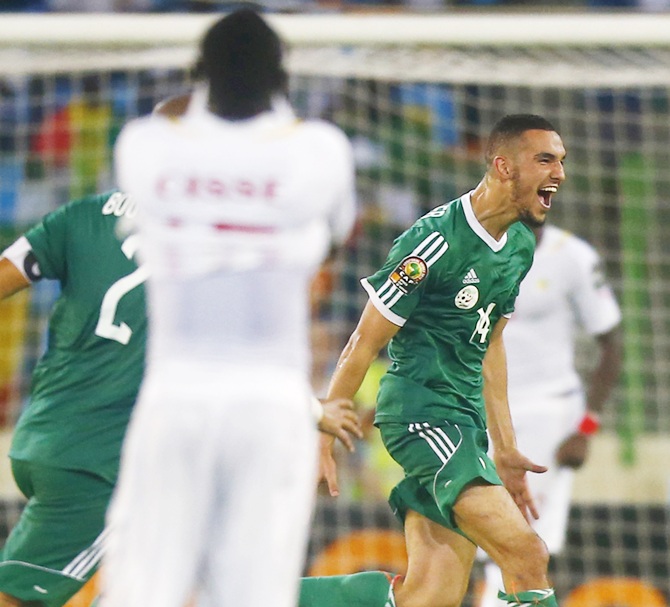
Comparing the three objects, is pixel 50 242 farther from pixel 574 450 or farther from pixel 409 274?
pixel 574 450

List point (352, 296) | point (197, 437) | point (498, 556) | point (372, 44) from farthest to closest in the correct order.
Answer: point (352, 296) < point (372, 44) < point (498, 556) < point (197, 437)

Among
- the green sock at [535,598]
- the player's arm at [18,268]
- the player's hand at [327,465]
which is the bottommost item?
the green sock at [535,598]

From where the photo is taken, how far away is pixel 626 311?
29.6ft

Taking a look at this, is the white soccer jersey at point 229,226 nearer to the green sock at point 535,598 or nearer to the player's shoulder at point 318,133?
the player's shoulder at point 318,133

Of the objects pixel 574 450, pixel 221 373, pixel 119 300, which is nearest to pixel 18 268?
pixel 119 300

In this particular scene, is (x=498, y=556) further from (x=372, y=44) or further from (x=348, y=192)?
(x=372, y=44)

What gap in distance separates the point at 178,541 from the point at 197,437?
225 mm

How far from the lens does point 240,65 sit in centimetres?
305

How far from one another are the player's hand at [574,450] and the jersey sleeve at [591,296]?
1.91 feet

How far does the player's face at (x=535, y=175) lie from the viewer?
472 centimetres

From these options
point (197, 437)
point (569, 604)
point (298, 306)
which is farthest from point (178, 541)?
point (569, 604)

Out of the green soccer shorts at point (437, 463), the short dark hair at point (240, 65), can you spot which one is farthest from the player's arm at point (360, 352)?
the short dark hair at point (240, 65)

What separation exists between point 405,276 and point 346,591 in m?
1.13

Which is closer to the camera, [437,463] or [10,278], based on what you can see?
[10,278]
